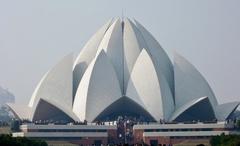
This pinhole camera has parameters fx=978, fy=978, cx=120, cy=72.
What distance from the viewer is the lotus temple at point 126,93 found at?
75875mm

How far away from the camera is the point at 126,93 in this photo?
77750 mm

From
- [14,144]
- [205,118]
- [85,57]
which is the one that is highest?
[85,57]

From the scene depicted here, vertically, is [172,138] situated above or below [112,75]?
below

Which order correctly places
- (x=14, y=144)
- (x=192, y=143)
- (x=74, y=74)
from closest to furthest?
(x=14, y=144) → (x=192, y=143) → (x=74, y=74)

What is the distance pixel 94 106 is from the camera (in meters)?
77.0

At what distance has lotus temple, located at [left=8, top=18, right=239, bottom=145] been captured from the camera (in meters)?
75.9

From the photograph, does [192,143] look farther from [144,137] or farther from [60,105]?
[60,105]

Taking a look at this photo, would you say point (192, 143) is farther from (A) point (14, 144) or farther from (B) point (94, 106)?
(A) point (14, 144)

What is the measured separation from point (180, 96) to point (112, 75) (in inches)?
234

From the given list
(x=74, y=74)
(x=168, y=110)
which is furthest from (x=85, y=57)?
(x=168, y=110)

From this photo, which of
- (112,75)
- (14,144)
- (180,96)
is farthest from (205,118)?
(14,144)

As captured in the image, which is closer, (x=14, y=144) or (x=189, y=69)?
(x=14, y=144)

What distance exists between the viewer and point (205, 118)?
80375 mm

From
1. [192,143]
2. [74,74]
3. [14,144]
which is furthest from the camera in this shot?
[74,74]
